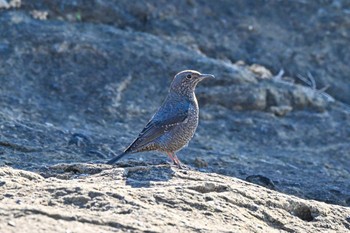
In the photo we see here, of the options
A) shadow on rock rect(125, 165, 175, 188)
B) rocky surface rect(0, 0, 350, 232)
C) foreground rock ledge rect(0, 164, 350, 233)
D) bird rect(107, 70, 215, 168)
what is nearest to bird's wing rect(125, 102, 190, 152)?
bird rect(107, 70, 215, 168)

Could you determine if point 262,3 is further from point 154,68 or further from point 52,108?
point 52,108

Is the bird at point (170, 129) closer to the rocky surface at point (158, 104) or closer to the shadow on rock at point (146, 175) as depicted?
the rocky surface at point (158, 104)

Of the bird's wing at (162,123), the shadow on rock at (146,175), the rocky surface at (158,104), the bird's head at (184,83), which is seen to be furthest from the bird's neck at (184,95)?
the shadow on rock at (146,175)

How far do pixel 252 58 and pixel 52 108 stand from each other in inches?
163

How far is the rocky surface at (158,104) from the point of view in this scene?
267 inches

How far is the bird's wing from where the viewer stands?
8.65 m

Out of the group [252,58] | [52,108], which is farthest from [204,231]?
[252,58]

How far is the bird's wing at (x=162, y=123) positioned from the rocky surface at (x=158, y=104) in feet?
0.83

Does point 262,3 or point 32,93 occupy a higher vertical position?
point 262,3

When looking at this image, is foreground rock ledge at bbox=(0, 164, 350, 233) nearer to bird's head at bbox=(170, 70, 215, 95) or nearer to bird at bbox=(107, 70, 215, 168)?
bird at bbox=(107, 70, 215, 168)

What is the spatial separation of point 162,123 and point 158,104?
365cm

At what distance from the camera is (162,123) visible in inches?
352

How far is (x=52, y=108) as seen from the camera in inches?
463

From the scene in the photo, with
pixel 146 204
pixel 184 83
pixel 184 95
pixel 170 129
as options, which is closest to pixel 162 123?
pixel 170 129
